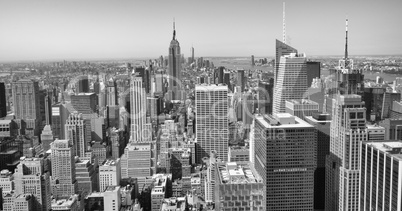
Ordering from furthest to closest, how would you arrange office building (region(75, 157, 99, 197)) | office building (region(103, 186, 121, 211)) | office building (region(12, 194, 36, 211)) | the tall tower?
the tall tower, office building (region(75, 157, 99, 197)), office building (region(103, 186, 121, 211)), office building (region(12, 194, 36, 211))

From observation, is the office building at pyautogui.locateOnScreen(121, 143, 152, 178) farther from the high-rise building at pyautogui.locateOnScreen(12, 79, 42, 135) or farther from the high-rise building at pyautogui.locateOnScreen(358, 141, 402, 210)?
the high-rise building at pyautogui.locateOnScreen(358, 141, 402, 210)

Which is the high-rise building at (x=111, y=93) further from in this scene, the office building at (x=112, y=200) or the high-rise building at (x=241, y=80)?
the office building at (x=112, y=200)

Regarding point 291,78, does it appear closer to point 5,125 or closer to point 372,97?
point 372,97

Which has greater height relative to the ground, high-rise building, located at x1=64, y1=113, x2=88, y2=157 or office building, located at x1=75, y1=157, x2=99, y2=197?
high-rise building, located at x1=64, y1=113, x2=88, y2=157

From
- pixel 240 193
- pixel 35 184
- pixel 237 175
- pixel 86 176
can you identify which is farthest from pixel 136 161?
pixel 240 193

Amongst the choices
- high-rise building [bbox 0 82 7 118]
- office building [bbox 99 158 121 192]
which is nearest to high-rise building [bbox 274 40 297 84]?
office building [bbox 99 158 121 192]

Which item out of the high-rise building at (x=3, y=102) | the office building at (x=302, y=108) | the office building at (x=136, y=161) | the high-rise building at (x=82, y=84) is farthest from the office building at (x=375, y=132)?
the high-rise building at (x=3, y=102)

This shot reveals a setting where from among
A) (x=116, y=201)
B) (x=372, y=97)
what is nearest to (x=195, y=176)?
(x=116, y=201)
